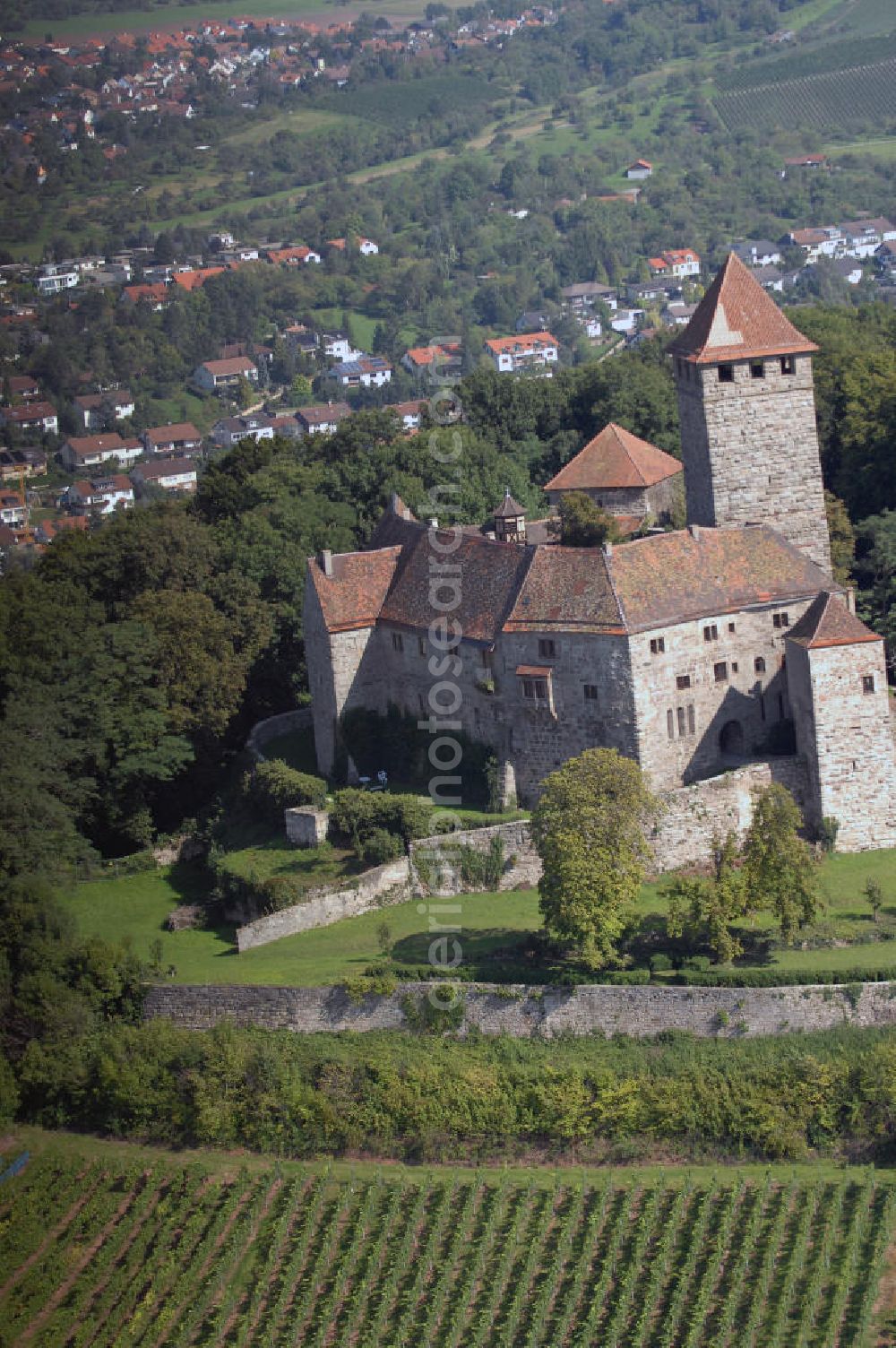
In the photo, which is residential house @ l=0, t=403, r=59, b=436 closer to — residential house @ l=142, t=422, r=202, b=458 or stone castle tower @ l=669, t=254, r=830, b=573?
residential house @ l=142, t=422, r=202, b=458

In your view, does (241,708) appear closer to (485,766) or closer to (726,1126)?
(485,766)

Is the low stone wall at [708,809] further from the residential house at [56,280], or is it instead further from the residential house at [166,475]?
the residential house at [56,280]

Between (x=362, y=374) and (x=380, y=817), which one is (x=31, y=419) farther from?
(x=380, y=817)

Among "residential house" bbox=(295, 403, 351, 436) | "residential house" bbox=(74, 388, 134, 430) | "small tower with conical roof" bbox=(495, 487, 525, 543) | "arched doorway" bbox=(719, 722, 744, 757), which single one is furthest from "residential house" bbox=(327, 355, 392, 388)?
"arched doorway" bbox=(719, 722, 744, 757)

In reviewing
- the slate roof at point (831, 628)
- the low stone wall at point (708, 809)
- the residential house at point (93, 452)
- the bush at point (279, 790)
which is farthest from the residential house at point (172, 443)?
the low stone wall at point (708, 809)

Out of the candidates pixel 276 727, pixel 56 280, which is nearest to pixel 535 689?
pixel 276 727

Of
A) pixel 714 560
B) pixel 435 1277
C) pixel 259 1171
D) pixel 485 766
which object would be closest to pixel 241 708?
pixel 485 766

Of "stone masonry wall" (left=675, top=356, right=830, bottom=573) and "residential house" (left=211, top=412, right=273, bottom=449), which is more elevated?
"stone masonry wall" (left=675, top=356, right=830, bottom=573)
